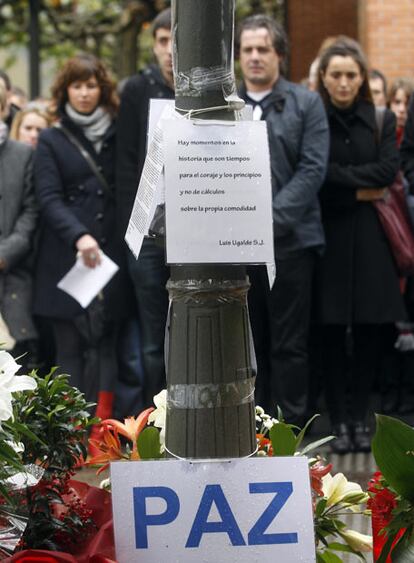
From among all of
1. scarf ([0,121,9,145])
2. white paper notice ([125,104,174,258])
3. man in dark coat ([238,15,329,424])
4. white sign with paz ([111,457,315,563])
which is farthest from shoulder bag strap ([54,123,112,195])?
white sign with paz ([111,457,315,563])

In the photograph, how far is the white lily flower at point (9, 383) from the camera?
3.37 m

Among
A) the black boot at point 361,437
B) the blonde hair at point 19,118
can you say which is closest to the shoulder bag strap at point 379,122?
the black boot at point 361,437

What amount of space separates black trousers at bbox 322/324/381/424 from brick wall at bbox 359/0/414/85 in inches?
173

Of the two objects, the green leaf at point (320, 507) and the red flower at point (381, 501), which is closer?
the red flower at point (381, 501)

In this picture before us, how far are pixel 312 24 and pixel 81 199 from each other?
328 inches

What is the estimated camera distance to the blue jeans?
25.0 feet

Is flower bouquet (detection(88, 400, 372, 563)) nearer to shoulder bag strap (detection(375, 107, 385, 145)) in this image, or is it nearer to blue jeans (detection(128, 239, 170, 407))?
blue jeans (detection(128, 239, 170, 407))

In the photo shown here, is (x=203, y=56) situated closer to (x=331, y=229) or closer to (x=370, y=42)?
(x=331, y=229)

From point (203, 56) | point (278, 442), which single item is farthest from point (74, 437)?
point (203, 56)

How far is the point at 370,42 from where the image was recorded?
39.3ft

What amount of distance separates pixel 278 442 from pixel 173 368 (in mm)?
420

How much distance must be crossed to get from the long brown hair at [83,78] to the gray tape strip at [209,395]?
459 centimetres

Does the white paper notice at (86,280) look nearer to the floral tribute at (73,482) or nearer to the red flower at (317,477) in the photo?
the floral tribute at (73,482)

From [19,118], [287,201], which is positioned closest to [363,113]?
[287,201]
